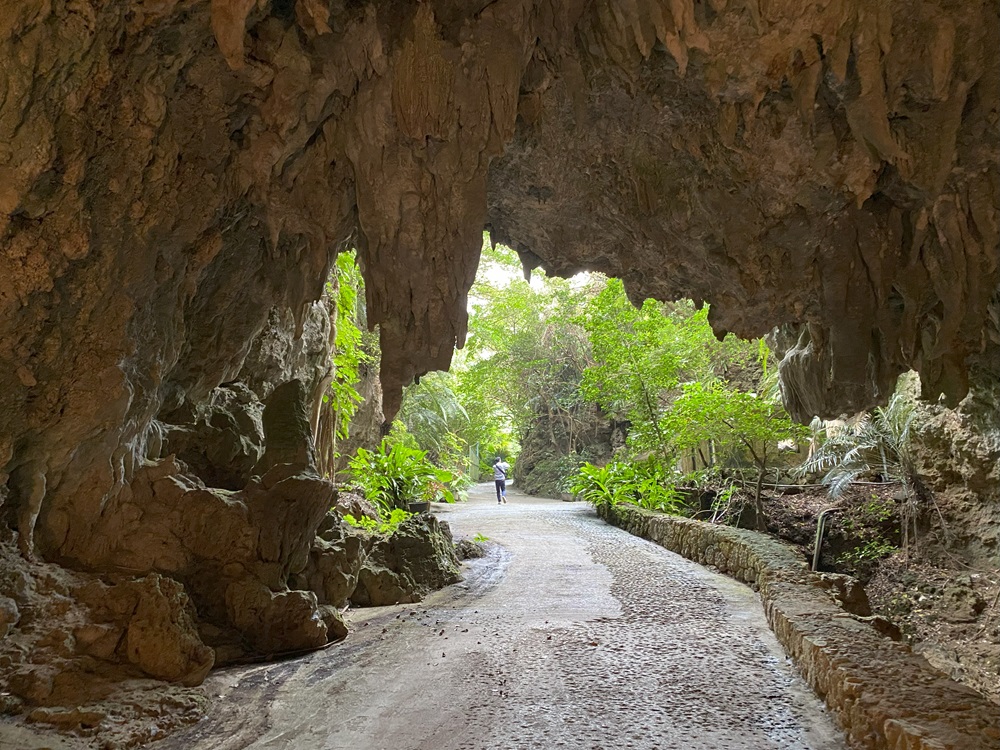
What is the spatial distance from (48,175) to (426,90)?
2616mm

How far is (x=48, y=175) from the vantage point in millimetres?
3547

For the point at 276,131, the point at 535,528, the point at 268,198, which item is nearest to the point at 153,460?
the point at 268,198

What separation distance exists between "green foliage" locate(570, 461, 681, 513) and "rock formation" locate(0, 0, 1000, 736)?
608 centimetres

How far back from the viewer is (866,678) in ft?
10.6

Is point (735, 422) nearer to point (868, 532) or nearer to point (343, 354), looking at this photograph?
point (868, 532)

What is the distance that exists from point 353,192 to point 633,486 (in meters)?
10.0

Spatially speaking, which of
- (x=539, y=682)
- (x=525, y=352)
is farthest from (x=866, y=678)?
(x=525, y=352)

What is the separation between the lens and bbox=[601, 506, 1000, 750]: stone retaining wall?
2580mm

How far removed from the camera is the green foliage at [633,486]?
12312mm

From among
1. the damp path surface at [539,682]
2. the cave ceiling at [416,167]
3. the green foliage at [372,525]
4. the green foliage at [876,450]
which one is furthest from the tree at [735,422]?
the green foliage at [372,525]

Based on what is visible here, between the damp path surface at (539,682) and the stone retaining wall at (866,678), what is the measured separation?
183 millimetres

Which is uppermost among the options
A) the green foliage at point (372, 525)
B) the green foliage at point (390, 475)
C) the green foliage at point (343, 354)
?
the green foliage at point (343, 354)

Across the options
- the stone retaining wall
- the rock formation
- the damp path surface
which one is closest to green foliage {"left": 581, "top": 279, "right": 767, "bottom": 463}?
the rock formation

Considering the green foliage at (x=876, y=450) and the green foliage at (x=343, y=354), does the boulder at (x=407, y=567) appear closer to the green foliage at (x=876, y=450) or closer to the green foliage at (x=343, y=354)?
the green foliage at (x=343, y=354)
